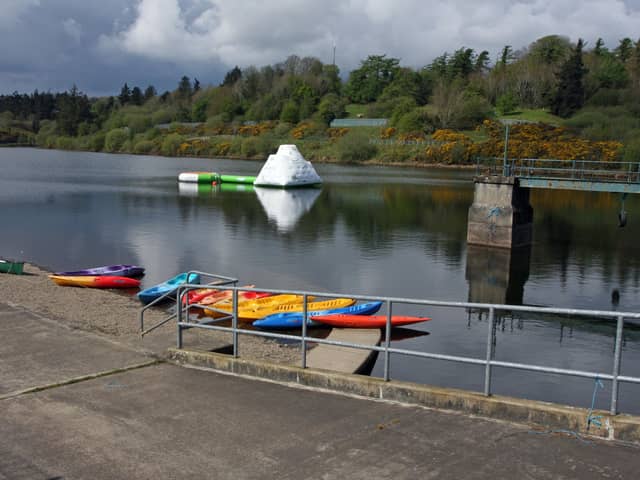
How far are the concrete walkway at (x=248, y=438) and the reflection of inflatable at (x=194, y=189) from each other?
67.3m

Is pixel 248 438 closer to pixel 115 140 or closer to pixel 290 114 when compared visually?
pixel 290 114

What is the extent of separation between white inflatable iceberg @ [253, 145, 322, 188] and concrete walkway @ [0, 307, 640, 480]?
75057 millimetres

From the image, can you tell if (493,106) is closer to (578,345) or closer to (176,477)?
(578,345)

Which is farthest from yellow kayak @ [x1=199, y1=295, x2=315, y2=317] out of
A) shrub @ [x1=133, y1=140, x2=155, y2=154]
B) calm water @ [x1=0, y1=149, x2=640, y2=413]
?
shrub @ [x1=133, y1=140, x2=155, y2=154]

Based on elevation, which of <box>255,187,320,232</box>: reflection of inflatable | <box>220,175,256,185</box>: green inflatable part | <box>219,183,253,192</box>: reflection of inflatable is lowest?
<box>255,187,320,232</box>: reflection of inflatable

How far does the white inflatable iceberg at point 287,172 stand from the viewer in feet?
276

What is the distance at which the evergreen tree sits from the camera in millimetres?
150250

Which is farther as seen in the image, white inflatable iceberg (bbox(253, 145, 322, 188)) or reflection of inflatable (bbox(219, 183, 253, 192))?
white inflatable iceberg (bbox(253, 145, 322, 188))

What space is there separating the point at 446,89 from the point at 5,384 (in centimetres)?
17266

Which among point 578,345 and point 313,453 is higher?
point 313,453

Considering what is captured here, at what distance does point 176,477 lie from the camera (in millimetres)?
6652

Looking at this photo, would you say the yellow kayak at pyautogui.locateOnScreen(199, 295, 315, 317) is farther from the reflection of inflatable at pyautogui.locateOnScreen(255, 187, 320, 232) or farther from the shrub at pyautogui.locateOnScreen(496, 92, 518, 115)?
the shrub at pyautogui.locateOnScreen(496, 92, 518, 115)

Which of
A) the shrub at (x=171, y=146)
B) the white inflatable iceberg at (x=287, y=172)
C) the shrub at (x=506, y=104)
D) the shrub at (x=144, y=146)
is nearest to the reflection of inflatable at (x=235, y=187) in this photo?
the white inflatable iceberg at (x=287, y=172)

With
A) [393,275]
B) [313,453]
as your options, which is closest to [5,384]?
[313,453]
